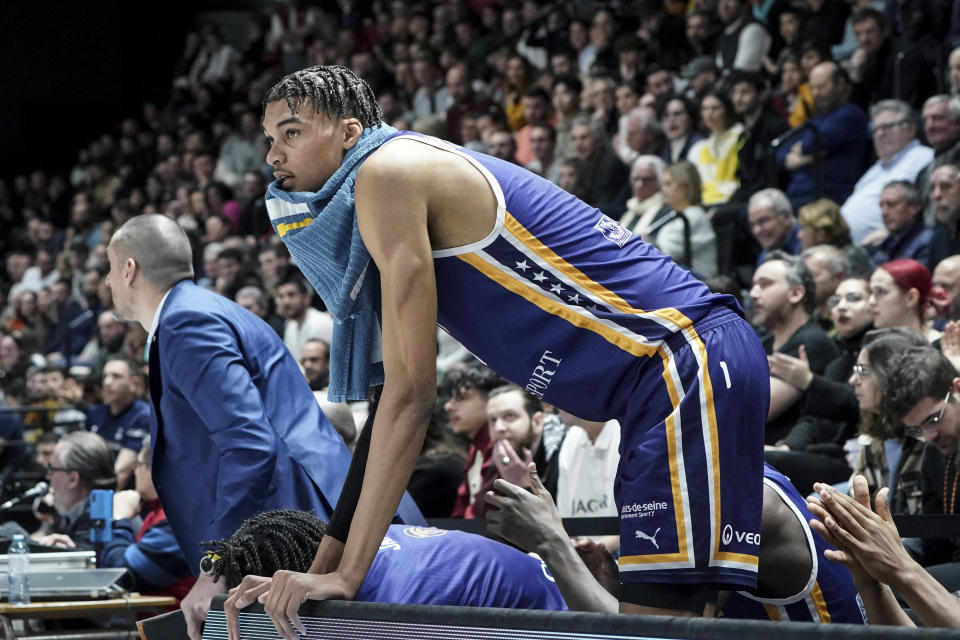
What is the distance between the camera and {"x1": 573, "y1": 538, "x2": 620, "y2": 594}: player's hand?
109 inches

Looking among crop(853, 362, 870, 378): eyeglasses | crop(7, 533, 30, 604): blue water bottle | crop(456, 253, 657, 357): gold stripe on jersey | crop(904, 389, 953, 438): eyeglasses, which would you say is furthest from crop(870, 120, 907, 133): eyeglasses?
crop(456, 253, 657, 357): gold stripe on jersey

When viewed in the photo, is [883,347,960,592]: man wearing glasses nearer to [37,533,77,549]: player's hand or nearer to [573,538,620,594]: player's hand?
[573,538,620,594]: player's hand

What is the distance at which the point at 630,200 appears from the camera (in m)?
7.66

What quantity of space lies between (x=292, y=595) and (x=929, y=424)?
93.6 inches

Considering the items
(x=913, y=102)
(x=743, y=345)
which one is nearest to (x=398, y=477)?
(x=743, y=345)

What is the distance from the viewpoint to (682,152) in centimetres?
776

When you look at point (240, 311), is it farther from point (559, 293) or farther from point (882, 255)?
point (882, 255)

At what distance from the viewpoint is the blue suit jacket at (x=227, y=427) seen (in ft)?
9.44

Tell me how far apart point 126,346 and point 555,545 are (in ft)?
25.0

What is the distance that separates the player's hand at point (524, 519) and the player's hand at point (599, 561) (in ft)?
1.71

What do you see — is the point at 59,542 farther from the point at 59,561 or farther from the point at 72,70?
the point at 72,70

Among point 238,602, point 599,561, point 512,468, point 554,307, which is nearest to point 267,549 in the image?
point 238,602


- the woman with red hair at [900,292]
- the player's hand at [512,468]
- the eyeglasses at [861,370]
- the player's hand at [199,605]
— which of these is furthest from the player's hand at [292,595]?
the woman with red hair at [900,292]

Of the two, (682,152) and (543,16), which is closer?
(682,152)
